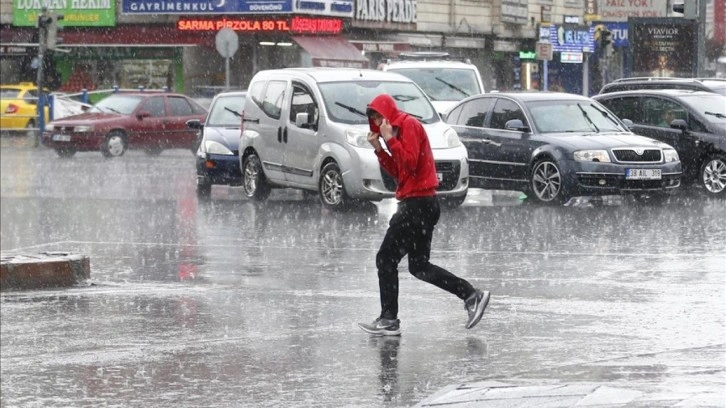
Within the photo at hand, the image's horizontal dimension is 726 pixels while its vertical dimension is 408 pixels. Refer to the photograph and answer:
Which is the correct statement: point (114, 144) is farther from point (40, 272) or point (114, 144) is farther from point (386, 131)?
point (386, 131)

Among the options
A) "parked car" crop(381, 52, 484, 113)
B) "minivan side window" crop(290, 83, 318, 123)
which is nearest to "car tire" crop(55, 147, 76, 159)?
"parked car" crop(381, 52, 484, 113)

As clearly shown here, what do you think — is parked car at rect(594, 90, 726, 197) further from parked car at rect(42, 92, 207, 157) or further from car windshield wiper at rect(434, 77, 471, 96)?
parked car at rect(42, 92, 207, 157)

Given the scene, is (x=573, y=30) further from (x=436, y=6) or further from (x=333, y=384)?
(x=333, y=384)

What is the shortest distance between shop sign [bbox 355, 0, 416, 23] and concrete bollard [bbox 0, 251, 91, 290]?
39.9 metres

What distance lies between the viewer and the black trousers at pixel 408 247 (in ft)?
33.9

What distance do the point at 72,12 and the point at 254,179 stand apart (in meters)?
33.3

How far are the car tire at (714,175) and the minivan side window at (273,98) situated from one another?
5760 millimetres

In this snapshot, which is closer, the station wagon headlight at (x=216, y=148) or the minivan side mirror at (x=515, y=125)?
the minivan side mirror at (x=515, y=125)

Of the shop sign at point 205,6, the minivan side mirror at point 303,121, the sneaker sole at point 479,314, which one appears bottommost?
the sneaker sole at point 479,314

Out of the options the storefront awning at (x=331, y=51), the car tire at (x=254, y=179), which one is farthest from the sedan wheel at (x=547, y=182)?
the storefront awning at (x=331, y=51)

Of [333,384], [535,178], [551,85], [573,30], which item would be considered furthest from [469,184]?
[551,85]

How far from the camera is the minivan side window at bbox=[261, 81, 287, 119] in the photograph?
72.4 feet

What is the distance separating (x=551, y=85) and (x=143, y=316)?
56289 mm

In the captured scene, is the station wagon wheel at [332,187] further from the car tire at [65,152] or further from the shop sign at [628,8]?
the shop sign at [628,8]
